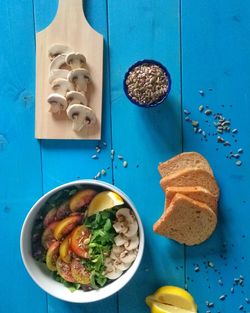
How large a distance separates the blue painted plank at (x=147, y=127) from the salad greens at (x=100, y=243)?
8cm

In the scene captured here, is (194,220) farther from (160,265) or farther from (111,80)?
(111,80)

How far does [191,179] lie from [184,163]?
4 cm

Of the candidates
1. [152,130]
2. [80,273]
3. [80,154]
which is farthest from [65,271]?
[152,130]

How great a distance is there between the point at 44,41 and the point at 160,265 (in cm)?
56

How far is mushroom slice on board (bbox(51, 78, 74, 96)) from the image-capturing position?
0.91 metres

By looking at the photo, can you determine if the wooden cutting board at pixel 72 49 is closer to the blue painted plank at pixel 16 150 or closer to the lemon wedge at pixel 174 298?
the blue painted plank at pixel 16 150

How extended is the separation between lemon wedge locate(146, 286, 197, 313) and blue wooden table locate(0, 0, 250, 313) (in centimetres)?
3

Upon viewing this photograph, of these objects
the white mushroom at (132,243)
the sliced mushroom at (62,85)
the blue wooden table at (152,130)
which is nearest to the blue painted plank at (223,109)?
the blue wooden table at (152,130)

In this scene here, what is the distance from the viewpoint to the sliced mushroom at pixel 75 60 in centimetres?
90

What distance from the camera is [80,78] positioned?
90 cm

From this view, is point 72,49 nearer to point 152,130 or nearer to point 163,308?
point 152,130

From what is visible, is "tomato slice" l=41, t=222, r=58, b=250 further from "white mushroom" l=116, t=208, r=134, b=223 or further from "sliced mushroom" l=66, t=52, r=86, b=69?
"sliced mushroom" l=66, t=52, r=86, b=69

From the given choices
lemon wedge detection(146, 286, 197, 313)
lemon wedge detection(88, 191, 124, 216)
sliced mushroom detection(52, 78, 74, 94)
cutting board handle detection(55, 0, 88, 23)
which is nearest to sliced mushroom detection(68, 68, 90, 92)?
sliced mushroom detection(52, 78, 74, 94)

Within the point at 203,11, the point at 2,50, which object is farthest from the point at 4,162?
the point at 203,11
